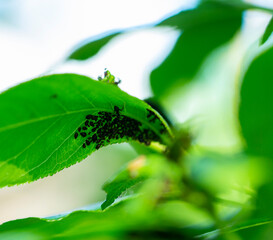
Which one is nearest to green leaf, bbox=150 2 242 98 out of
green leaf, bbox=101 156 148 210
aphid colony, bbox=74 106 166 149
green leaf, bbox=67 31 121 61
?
green leaf, bbox=67 31 121 61

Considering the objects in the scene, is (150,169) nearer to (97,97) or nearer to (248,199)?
(97,97)

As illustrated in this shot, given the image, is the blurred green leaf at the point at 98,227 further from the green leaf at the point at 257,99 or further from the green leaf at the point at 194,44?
the green leaf at the point at 194,44

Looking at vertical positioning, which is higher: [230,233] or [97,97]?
[97,97]

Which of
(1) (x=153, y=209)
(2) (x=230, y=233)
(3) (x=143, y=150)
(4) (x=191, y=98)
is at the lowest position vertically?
(2) (x=230, y=233)

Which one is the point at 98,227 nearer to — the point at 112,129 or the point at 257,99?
the point at 112,129

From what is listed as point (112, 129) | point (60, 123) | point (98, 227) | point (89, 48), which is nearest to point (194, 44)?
point (89, 48)

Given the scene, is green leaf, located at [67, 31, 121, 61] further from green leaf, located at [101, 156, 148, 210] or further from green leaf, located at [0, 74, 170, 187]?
green leaf, located at [101, 156, 148, 210]

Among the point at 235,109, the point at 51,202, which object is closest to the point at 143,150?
the point at 235,109
